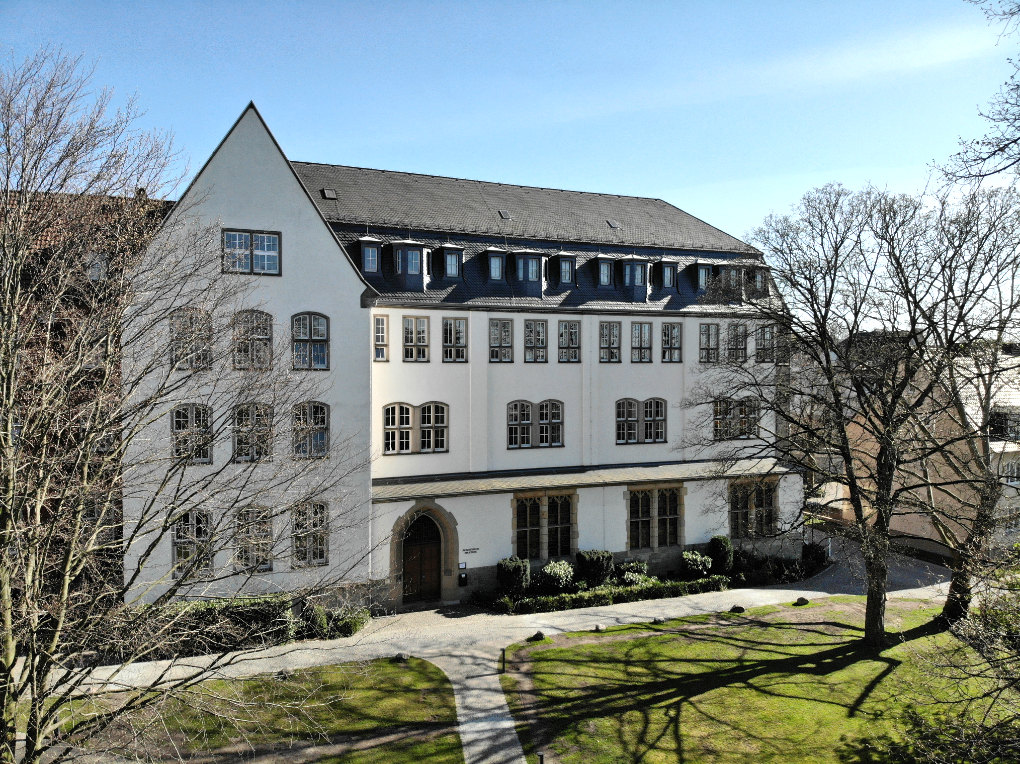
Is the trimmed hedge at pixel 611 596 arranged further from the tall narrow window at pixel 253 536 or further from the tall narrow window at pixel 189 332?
the tall narrow window at pixel 189 332

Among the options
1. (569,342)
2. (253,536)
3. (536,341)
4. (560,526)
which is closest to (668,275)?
(569,342)

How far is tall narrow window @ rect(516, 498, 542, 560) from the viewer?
29.0 meters

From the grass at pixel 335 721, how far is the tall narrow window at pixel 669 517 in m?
14.9

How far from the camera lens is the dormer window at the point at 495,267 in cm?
3005

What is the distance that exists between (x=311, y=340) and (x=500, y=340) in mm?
8238

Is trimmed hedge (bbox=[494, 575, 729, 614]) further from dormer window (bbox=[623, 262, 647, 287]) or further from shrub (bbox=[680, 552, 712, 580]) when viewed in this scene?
dormer window (bbox=[623, 262, 647, 287])

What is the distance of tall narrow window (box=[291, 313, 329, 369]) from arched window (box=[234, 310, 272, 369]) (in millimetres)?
2362

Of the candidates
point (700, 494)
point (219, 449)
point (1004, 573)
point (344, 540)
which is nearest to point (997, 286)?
point (1004, 573)

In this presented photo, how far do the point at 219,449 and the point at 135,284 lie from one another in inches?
467

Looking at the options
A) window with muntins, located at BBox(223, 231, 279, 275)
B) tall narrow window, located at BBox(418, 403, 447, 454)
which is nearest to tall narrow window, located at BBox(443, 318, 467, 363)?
tall narrow window, located at BBox(418, 403, 447, 454)

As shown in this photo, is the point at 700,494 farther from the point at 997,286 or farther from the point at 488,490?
the point at 997,286

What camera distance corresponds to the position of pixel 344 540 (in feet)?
82.2

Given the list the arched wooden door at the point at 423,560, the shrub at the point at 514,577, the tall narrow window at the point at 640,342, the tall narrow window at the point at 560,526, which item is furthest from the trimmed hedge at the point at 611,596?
the tall narrow window at the point at 640,342

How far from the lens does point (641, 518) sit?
103 feet
